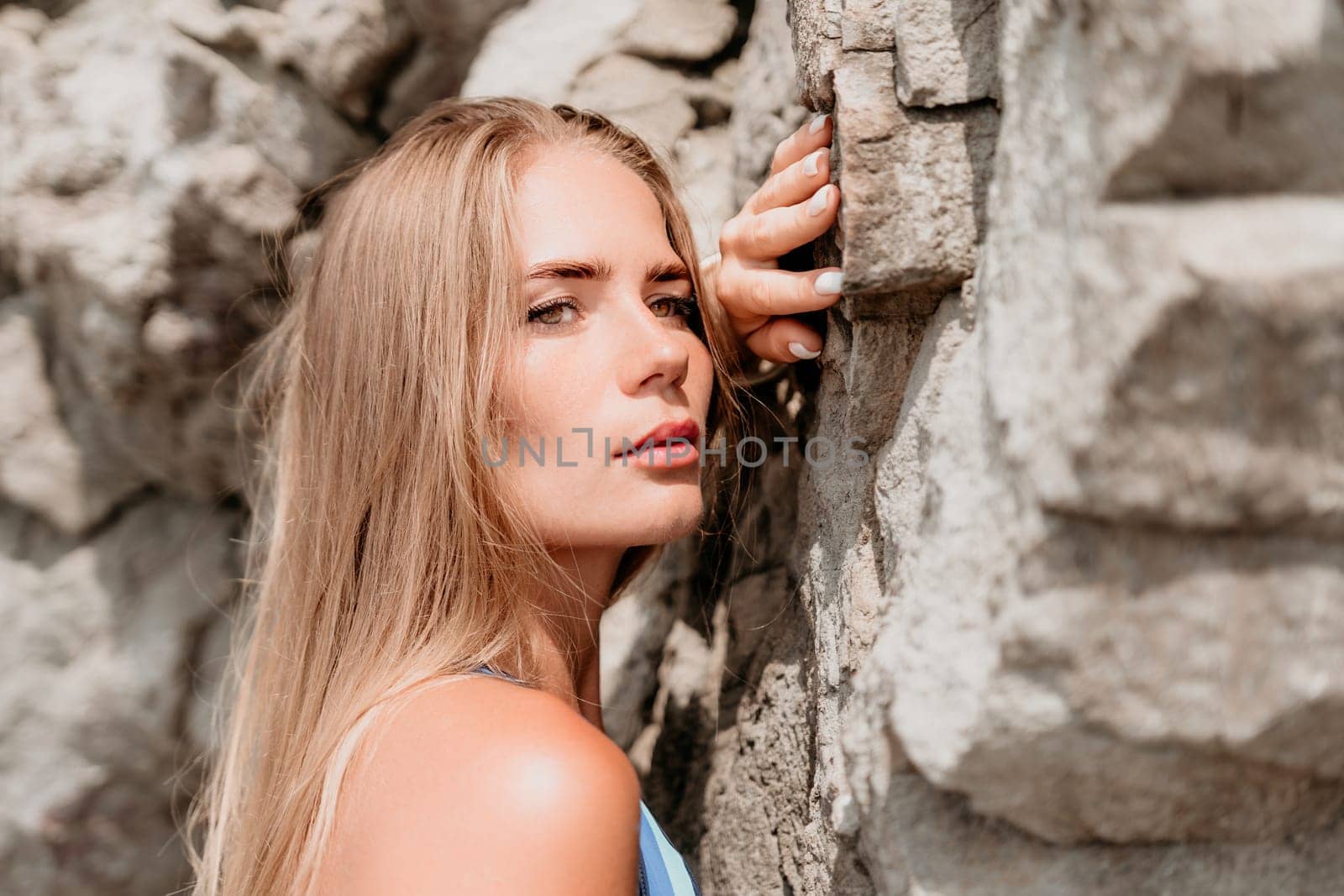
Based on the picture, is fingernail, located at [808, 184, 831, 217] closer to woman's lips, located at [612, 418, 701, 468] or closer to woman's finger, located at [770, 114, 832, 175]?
woman's finger, located at [770, 114, 832, 175]

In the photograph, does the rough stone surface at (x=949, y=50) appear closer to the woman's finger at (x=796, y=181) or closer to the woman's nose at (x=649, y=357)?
the woman's finger at (x=796, y=181)

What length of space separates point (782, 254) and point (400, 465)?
612mm

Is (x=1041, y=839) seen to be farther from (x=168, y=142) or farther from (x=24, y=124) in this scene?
(x=24, y=124)

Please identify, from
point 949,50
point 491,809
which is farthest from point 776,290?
point 491,809

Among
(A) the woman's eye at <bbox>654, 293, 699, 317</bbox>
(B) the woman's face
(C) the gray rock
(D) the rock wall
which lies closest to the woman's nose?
(B) the woman's face

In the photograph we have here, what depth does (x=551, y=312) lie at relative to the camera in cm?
136

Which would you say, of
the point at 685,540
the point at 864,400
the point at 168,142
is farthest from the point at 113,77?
the point at 864,400

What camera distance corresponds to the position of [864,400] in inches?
50.2

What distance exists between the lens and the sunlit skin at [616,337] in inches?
51.6

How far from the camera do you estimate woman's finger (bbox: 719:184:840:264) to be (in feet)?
4.04

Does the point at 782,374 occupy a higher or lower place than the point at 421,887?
higher

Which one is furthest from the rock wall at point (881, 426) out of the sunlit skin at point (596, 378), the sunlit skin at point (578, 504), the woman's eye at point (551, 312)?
the woman's eye at point (551, 312)

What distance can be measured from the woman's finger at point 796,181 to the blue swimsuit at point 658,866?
75cm

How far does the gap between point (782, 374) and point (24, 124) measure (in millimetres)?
1591
